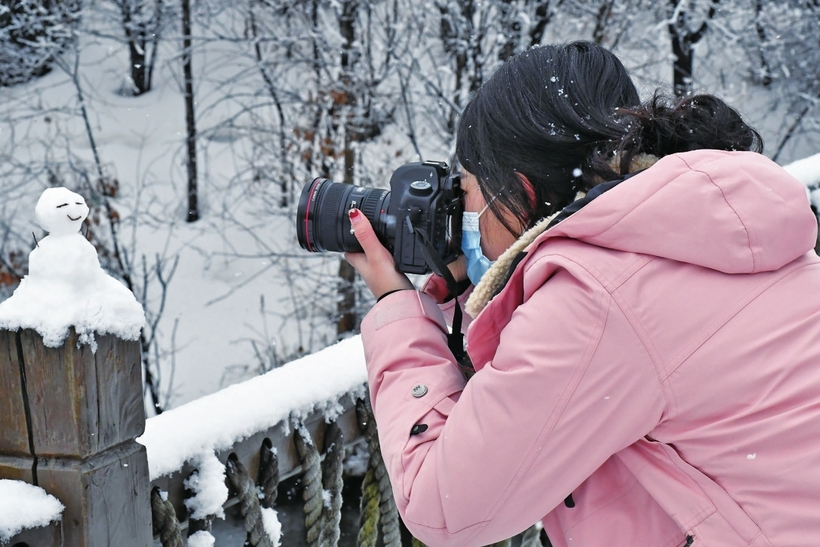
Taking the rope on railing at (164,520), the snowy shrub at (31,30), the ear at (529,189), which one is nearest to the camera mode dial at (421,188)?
the ear at (529,189)

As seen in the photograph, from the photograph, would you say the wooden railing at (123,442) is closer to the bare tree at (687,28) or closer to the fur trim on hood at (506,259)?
the fur trim on hood at (506,259)

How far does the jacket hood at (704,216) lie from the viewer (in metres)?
1.03

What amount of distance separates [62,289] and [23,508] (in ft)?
0.92

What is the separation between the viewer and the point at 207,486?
4.08ft

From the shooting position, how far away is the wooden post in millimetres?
1010

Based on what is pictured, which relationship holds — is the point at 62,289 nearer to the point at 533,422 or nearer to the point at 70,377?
the point at 70,377

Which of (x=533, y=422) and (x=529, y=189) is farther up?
(x=529, y=189)

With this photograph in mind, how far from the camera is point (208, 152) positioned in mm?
9359

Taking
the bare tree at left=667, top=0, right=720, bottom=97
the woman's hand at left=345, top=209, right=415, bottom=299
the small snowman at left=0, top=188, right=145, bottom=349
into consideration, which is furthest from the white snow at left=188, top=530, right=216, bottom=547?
the bare tree at left=667, top=0, right=720, bottom=97

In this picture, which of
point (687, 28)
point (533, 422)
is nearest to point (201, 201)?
point (687, 28)

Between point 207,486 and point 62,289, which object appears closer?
point 62,289

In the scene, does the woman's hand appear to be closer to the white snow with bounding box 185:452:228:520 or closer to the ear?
the ear

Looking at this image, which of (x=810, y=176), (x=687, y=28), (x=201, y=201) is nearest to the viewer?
(x=810, y=176)

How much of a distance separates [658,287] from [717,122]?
0.40 m
